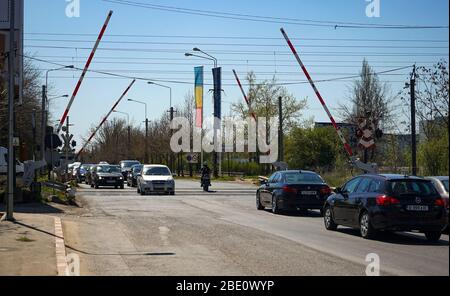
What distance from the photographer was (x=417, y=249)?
1285 centimetres

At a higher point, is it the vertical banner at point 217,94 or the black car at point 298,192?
the vertical banner at point 217,94

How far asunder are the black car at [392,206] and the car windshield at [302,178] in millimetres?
5878

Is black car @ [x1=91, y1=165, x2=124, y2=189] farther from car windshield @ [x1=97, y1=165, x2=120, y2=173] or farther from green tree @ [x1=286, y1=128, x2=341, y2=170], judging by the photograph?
green tree @ [x1=286, y1=128, x2=341, y2=170]

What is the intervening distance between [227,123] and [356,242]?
2083 inches

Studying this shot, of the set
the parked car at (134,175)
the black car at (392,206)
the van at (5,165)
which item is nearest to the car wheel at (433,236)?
the black car at (392,206)

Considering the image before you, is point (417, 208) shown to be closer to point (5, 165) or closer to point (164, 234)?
point (164, 234)

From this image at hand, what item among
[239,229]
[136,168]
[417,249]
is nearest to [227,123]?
[136,168]

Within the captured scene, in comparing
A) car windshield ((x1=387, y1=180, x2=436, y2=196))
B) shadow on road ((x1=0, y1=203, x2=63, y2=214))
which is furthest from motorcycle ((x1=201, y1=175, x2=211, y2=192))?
car windshield ((x1=387, y1=180, x2=436, y2=196))

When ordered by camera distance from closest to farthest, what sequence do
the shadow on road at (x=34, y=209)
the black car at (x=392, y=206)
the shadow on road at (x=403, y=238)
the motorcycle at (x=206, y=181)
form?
1. the black car at (x=392, y=206)
2. the shadow on road at (x=403, y=238)
3. the shadow on road at (x=34, y=209)
4. the motorcycle at (x=206, y=181)

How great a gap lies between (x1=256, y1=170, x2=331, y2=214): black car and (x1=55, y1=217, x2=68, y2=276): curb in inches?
291

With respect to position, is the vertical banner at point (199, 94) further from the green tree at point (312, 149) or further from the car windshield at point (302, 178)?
the car windshield at point (302, 178)

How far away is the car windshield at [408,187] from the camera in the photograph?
43.9 ft

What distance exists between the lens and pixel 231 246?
44.5 feet

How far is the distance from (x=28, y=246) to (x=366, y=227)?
7023mm
